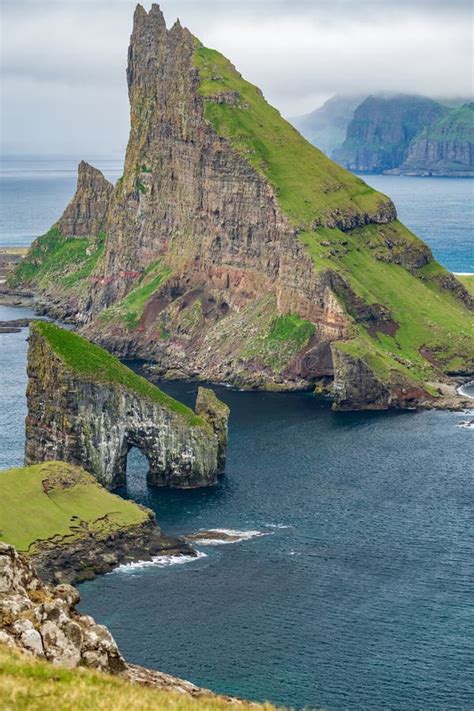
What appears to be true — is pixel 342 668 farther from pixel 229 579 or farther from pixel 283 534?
pixel 283 534

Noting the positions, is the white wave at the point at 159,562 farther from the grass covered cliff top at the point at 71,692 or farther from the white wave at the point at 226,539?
the grass covered cliff top at the point at 71,692

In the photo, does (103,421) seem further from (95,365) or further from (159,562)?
(159,562)

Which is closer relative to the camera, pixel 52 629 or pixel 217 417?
pixel 52 629

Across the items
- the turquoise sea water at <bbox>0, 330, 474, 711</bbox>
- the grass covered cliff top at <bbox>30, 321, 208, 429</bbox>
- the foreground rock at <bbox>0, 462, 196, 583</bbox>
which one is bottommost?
the turquoise sea water at <bbox>0, 330, 474, 711</bbox>

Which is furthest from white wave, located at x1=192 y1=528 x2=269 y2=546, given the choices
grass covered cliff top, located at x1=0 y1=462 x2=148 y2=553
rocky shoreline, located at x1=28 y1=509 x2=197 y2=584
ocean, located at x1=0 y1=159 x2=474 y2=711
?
grass covered cliff top, located at x1=0 y1=462 x2=148 y2=553

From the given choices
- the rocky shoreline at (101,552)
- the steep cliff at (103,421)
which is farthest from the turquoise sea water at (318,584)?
the steep cliff at (103,421)

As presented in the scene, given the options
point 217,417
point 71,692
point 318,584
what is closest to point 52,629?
point 71,692

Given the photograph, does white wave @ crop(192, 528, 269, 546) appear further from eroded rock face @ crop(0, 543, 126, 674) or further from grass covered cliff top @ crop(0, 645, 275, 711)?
grass covered cliff top @ crop(0, 645, 275, 711)
